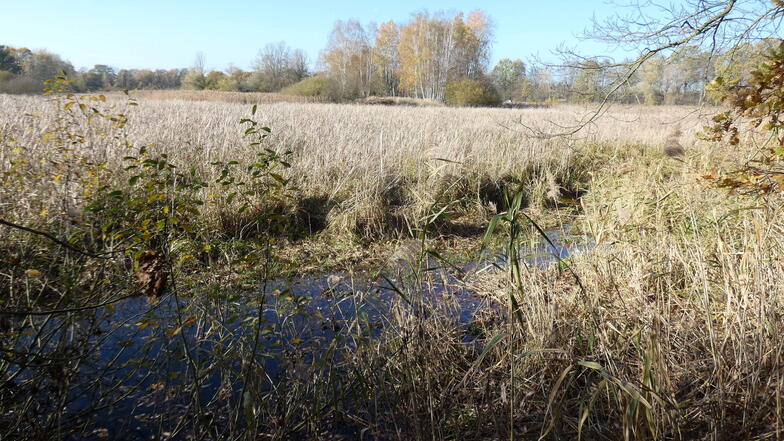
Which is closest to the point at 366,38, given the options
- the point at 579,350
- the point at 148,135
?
the point at 148,135

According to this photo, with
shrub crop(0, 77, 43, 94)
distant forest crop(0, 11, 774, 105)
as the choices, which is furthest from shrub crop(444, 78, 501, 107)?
shrub crop(0, 77, 43, 94)

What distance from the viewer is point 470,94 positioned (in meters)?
34.0

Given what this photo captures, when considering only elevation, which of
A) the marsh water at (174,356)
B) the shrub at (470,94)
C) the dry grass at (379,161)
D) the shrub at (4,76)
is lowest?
the marsh water at (174,356)

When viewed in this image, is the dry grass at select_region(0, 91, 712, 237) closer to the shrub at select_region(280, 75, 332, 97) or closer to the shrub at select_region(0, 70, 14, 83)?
the shrub at select_region(0, 70, 14, 83)

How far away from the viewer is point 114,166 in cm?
439

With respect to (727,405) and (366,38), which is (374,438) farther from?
(366,38)

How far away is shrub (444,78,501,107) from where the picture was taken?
33969 mm

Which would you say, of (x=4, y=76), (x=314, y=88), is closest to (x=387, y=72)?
(x=314, y=88)

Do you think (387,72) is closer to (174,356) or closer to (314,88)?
(314,88)

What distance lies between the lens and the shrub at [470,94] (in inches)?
1337

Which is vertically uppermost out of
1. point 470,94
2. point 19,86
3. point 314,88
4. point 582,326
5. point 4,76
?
point 314,88

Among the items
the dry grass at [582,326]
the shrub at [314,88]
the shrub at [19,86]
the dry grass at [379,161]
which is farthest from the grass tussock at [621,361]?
the shrub at [314,88]

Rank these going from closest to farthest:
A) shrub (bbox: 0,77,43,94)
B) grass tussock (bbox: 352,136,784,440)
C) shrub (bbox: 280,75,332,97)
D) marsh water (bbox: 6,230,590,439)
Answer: grass tussock (bbox: 352,136,784,440)
marsh water (bbox: 6,230,590,439)
shrub (bbox: 0,77,43,94)
shrub (bbox: 280,75,332,97)

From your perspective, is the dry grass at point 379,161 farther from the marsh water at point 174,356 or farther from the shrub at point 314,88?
the shrub at point 314,88
